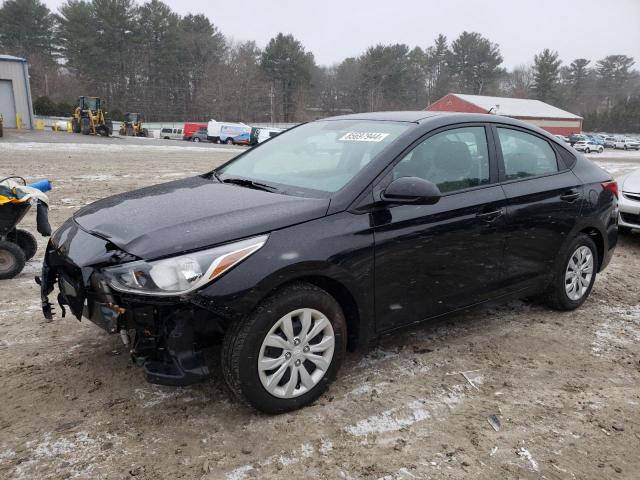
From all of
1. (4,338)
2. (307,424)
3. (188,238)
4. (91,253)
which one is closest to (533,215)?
(307,424)

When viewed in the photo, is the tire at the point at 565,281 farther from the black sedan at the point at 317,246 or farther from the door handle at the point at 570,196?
the door handle at the point at 570,196

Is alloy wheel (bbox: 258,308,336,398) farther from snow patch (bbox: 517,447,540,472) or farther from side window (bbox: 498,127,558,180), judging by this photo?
side window (bbox: 498,127,558,180)

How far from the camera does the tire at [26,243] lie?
5.61 m

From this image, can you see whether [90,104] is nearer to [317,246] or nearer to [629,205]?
[629,205]

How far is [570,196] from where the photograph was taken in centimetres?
431

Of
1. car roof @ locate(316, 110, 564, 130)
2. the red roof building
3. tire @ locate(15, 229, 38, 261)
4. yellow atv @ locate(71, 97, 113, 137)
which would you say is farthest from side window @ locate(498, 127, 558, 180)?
the red roof building

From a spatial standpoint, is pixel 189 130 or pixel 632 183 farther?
pixel 189 130

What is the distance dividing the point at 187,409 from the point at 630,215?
6.85 metres

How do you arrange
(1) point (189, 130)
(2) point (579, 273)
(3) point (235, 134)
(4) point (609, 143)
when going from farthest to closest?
(4) point (609, 143), (1) point (189, 130), (3) point (235, 134), (2) point (579, 273)

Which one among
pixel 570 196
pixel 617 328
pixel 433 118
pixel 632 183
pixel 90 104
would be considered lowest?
pixel 617 328

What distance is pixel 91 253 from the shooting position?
2.83 meters

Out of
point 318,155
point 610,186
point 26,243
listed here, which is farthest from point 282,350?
point 26,243

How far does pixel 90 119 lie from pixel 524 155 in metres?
39.4

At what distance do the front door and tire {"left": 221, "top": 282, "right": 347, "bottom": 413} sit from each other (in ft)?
1.21
